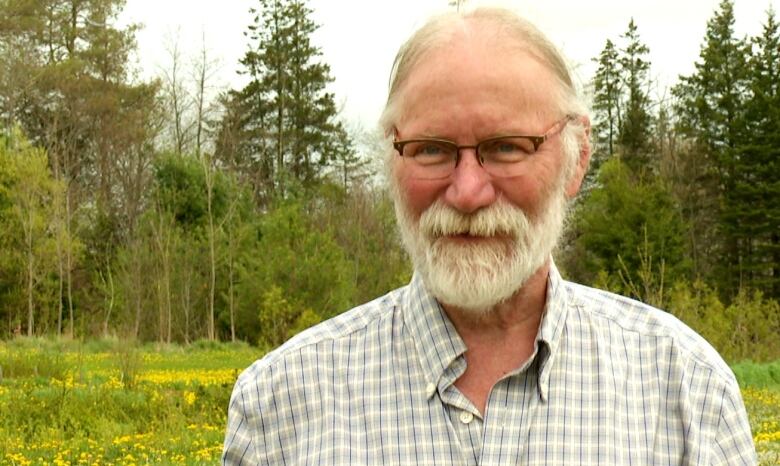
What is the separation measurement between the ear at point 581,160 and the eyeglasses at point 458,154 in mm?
180

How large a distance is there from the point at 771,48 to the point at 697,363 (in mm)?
45750

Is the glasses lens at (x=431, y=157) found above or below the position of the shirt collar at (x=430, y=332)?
above

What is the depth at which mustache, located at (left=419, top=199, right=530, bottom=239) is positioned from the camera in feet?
7.16

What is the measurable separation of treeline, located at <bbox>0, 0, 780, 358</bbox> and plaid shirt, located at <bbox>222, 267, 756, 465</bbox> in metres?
21.9

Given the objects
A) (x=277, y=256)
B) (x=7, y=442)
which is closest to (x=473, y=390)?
(x=7, y=442)

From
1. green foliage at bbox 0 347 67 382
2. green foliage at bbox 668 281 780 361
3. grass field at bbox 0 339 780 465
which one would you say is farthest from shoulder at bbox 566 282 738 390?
green foliage at bbox 668 281 780 361

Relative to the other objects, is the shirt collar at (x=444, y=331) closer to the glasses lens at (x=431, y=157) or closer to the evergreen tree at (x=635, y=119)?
the glasses lens at (x=431, y=157)

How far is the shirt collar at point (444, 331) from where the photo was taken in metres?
2.15

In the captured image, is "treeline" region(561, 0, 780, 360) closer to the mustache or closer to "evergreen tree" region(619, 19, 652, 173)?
"evergreen tree" region(619, 19, 652, 173)

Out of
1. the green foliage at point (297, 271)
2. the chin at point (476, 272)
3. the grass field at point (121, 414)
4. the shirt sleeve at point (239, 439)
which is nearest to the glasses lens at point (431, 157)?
the chin at point (476, 272)

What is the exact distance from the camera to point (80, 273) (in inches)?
1390

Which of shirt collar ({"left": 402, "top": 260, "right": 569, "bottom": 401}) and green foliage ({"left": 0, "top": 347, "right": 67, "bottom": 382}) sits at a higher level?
shirt collar ({"left": 402, "top": 260, "right": 569, "bottom": 401})

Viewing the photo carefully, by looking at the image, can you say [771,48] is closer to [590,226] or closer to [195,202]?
[590,226]

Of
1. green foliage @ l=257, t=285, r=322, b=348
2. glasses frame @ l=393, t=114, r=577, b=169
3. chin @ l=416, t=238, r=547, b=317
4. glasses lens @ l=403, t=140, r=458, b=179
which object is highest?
glasses frame @ l=393, t=114, r=577, b=169
